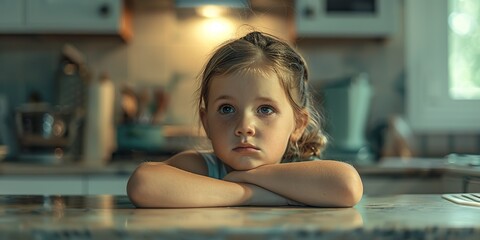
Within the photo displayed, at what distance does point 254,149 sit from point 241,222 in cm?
34

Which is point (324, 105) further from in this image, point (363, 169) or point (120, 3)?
point (120, 3)

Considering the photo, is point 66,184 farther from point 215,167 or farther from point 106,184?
point 215,167

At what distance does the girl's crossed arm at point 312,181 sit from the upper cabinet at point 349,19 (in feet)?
5.82

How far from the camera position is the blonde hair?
3.18 feet

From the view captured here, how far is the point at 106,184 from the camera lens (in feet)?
6.86

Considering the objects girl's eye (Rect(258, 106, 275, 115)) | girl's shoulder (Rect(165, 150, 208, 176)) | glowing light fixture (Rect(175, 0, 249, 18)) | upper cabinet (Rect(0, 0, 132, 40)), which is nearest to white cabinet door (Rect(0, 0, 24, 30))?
upper cabinet (Rect(0, 0, 132, 40))

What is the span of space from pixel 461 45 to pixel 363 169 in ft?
3.62

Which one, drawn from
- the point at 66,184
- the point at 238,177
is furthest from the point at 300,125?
the point at 66,184

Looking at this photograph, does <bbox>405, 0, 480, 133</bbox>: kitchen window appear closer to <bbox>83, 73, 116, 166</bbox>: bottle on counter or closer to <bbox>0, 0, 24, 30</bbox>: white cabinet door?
<bbox>83, 73, 116, 166</bbox>: bottle on counter

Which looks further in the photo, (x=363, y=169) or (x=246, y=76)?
(x=363, y=169)

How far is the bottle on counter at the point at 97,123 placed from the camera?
2426mm

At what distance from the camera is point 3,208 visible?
2.36ft

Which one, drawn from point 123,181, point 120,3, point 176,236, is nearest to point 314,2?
point 120,3

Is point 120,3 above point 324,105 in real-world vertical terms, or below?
above
